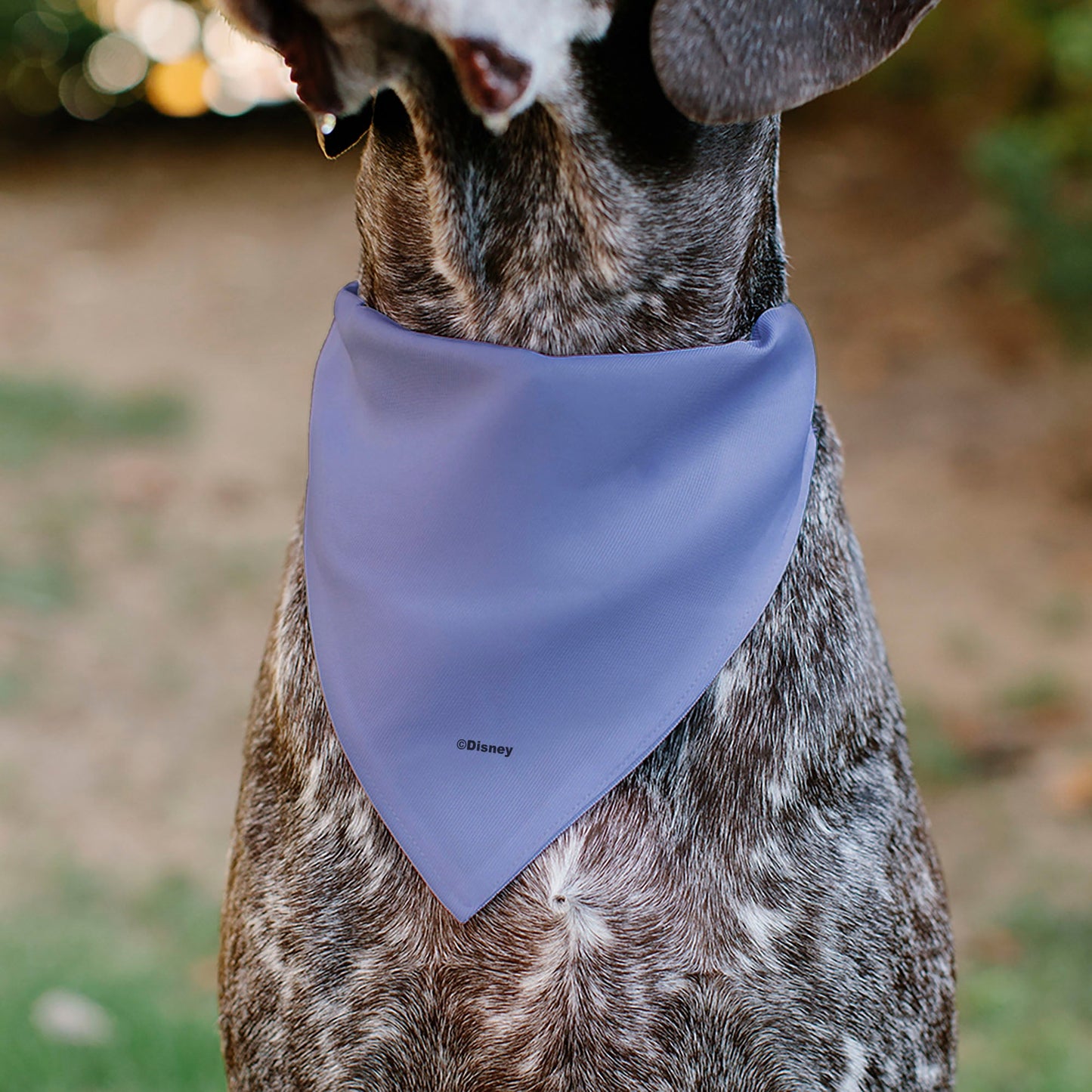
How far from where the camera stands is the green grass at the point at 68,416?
7.71 m

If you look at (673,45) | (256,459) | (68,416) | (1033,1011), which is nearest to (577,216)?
(673,45)

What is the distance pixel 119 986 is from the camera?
4.05 metres

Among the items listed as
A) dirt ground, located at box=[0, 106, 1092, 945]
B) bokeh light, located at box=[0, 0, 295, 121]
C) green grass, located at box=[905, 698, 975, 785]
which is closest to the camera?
dirt ground, located at box=[0, 106, 1092, 945]

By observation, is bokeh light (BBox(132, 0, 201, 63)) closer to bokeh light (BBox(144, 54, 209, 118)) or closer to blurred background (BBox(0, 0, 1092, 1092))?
blurred background (BBox(0, 0, 1092, 1092))

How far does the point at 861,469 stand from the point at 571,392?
5.48 m

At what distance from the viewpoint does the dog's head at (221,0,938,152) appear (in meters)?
1.88

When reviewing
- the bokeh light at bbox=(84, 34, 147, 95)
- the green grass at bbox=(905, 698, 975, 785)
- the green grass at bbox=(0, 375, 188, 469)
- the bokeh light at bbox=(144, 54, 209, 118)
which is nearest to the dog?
the green grass at bbox=(905, 698, 975, 785)

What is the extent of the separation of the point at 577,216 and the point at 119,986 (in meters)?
2.85

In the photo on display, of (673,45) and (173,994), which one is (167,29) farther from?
(673,45)

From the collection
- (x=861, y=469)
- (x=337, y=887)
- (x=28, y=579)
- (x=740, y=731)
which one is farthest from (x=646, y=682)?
(x=861, y=469)

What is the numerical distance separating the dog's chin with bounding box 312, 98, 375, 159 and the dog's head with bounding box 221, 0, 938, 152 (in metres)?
0.30

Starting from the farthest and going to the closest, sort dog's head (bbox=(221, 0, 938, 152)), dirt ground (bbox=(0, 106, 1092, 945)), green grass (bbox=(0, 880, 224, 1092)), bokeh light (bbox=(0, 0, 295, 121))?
1. bokeh light (bbox=(0, 0, 295, 121))
2. dirt ground (bbox=(0, 106, 1092, 945))
3. green grass (bbox=(0, 880, 224, 1092))
4. dog's head (bbox=(221, 0, 938, 152))

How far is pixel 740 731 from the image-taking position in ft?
7.22

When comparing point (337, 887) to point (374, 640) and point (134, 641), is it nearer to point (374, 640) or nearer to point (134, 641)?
point (374, 640)
